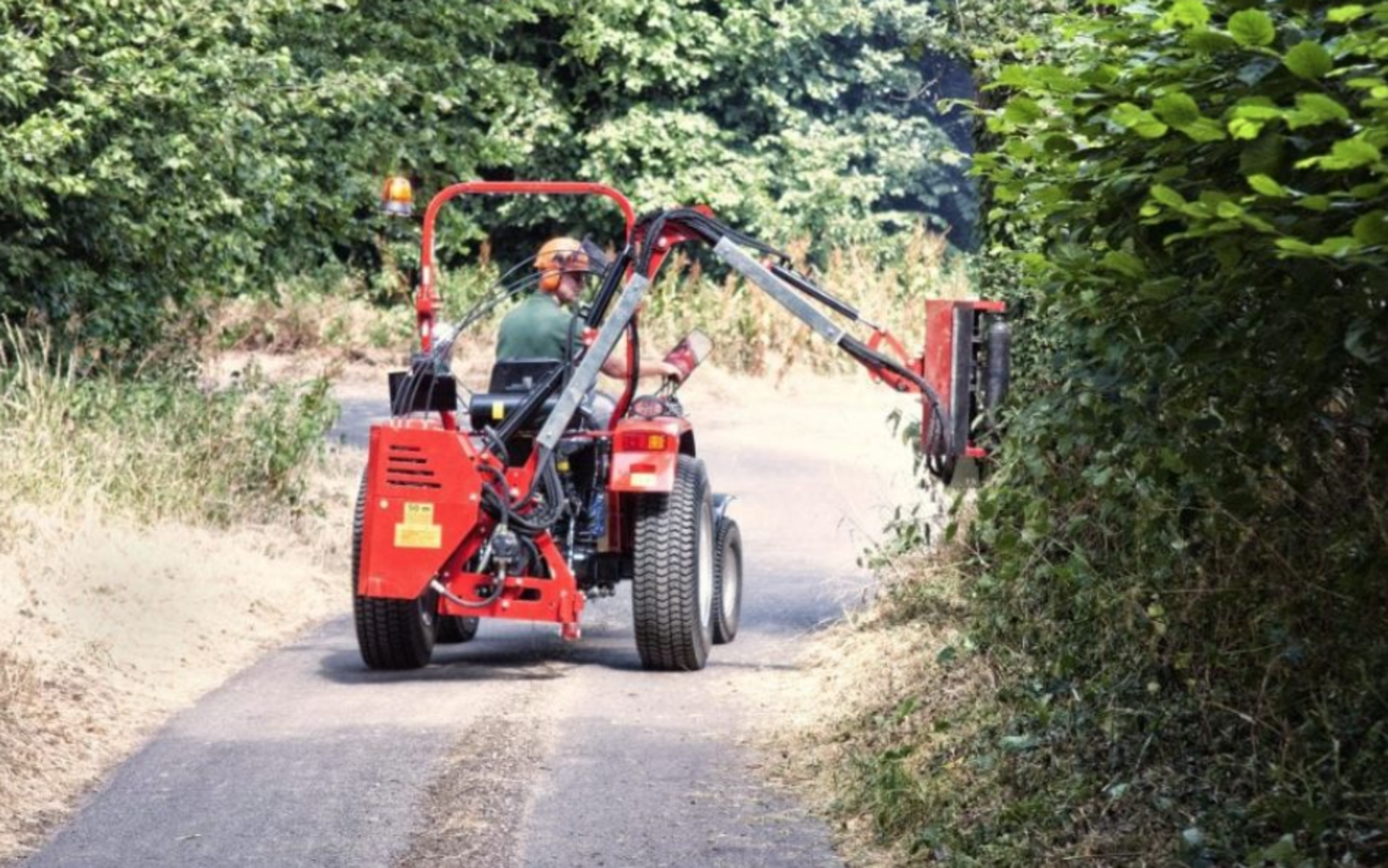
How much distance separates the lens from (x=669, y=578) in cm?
1090

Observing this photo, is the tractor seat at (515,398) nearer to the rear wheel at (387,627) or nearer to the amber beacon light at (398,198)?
the rear wheel at (387,627)

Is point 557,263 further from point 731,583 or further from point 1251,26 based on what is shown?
point 1251,26

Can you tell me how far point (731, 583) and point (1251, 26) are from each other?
820 cm

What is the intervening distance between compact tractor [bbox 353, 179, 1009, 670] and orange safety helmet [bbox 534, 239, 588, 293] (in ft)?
0.30

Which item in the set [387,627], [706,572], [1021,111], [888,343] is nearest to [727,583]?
[706,572]

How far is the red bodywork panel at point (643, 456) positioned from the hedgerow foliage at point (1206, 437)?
2.96 meters

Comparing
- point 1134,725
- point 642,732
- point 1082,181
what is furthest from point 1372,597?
point 642,732

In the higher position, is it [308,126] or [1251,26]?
[308,126]

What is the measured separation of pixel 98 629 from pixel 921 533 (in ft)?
13.9

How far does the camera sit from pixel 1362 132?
404cm

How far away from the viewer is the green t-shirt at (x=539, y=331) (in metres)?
11.7

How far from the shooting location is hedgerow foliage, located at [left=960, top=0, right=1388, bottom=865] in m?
4.59

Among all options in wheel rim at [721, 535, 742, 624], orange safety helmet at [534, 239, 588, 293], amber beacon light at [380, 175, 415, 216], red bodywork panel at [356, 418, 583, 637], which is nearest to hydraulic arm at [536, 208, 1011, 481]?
orange safety helmet at [534, 239, 588, 293]

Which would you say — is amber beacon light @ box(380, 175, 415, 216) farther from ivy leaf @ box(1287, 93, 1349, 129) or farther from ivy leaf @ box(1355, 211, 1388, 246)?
ivy leaf @ box(1355, 211, 1388, 246)
